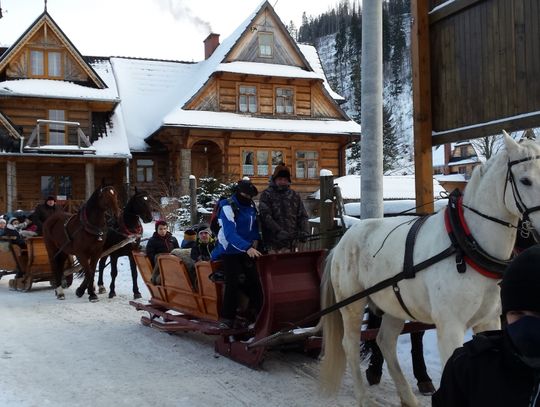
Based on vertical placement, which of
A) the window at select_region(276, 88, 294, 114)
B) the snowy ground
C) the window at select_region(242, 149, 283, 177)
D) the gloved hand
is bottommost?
the snowy ground

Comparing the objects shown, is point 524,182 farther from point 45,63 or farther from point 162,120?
point 45,63

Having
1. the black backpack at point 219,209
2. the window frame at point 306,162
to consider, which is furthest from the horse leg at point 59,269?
the window frame at point 306,162

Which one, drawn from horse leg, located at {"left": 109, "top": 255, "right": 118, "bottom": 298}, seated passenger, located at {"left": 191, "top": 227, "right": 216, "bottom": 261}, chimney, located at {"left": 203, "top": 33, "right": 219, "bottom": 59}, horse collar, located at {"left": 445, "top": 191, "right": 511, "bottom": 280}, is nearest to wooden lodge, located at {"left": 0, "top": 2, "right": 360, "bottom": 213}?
chimney, located at {"left": 203, "top": 33, "right": 219, "bottom": 59}

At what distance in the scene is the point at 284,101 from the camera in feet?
87.0

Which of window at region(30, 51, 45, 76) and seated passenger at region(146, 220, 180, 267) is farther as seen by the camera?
window at region(30, 51, 45, 76)

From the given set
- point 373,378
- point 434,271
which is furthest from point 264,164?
point 434,271

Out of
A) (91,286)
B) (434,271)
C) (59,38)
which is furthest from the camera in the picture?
(59,38)

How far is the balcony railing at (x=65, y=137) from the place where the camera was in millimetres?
22484

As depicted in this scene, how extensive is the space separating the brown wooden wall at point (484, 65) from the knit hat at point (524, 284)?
13.8 ft

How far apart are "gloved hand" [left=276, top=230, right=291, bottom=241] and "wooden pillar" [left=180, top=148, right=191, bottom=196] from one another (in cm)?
1841

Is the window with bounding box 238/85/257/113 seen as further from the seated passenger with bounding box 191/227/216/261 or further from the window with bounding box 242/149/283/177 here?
the seated passenger with bounding box 191/227/216/261

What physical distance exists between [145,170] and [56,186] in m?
4.17

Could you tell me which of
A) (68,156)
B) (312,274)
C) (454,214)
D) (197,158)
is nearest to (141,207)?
(312,274)

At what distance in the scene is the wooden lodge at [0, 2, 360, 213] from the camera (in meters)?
23.3
